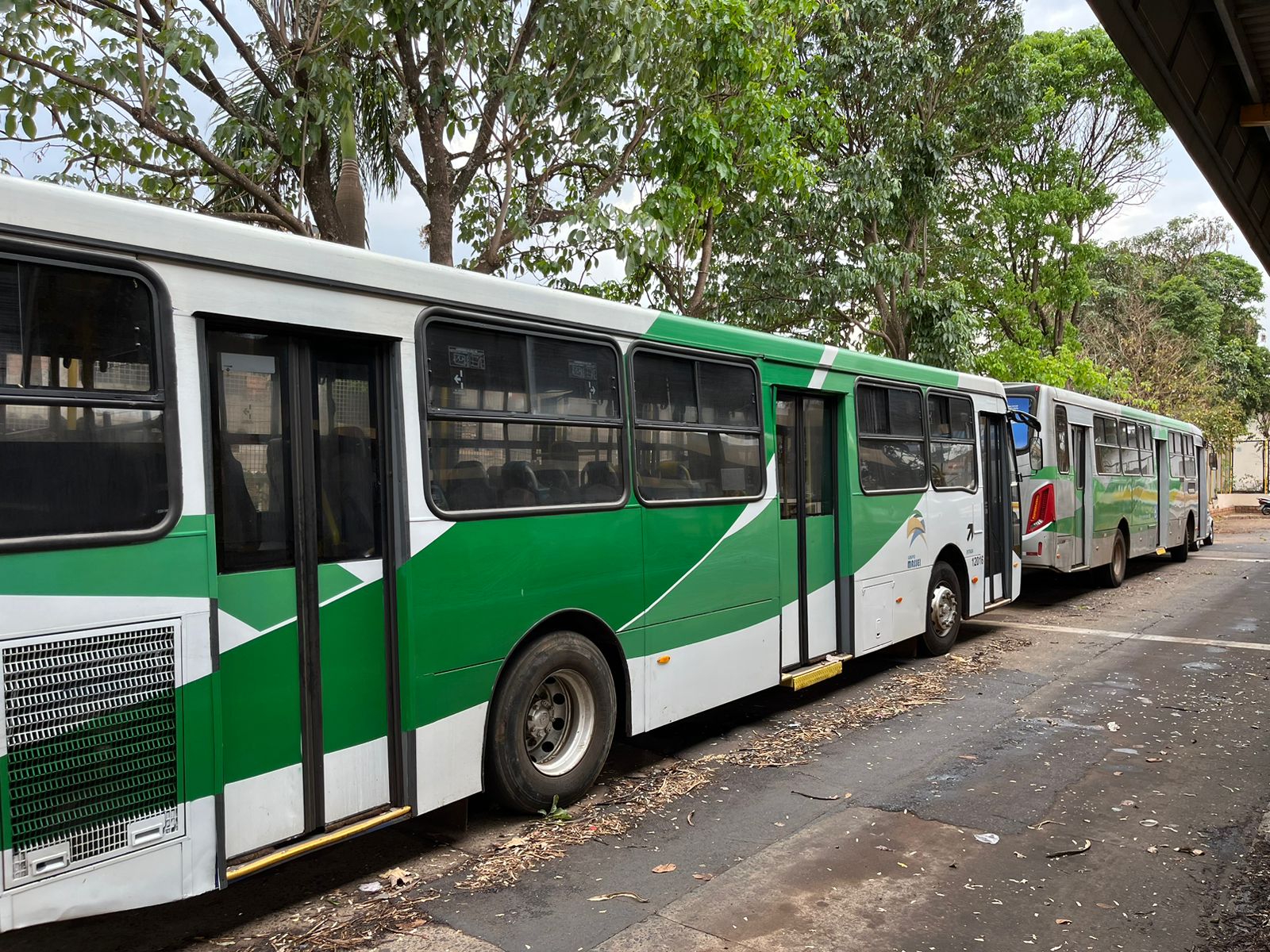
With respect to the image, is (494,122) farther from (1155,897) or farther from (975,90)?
(975,90)

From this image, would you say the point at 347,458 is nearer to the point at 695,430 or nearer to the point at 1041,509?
the point at 695,430

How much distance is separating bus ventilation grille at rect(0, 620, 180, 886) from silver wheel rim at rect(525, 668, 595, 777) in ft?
6.77

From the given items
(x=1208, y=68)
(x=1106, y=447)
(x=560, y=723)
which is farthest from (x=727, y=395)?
(x=1106, y=447)

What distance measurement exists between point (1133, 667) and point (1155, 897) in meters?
5.49

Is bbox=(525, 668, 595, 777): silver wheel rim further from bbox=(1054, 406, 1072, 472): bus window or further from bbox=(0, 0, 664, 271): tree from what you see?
bbox=(1054, 406, 1072, 472): bus window

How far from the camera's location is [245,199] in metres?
10.3

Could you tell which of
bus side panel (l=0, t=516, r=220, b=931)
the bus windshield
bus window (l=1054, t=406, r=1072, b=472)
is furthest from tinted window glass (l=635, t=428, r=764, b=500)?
bus window (l=1054, t=406, r=1072, b=472)

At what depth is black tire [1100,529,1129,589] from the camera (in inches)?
591

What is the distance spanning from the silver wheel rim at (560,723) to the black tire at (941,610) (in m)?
4.89

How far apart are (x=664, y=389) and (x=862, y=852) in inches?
115

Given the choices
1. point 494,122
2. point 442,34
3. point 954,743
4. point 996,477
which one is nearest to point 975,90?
point 996,477

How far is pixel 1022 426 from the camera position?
11969 millimetres

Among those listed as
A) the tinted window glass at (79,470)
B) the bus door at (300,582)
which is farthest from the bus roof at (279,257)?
the tinted window glass at (79,470)

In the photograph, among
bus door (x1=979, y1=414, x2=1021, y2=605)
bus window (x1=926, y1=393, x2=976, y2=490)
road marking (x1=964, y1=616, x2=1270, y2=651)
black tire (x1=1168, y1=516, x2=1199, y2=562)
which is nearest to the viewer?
bus window (x1=926, y1=393, x2=976, y2=490)
